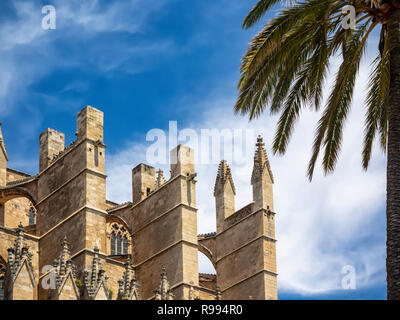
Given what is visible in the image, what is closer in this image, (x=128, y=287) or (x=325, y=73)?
(x=325, y=73)

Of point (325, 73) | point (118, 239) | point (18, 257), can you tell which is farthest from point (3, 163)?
point (325, 73)

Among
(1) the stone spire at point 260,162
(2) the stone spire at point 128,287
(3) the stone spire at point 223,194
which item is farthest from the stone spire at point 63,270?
(3) the stone spire at point 223,194

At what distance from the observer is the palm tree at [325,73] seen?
17.9m

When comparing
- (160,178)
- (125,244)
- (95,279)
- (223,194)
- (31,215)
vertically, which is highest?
(160,178)

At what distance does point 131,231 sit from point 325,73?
1922cm

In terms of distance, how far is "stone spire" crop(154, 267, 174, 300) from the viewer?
30.5m

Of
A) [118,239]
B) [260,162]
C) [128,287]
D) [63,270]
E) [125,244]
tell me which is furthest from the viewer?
[125,244]

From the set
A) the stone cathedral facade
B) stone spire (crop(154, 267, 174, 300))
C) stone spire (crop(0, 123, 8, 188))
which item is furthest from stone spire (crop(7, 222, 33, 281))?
stone spire (crop(0, 123, 8, 188))

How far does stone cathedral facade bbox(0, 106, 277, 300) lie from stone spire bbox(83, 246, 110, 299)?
42mm

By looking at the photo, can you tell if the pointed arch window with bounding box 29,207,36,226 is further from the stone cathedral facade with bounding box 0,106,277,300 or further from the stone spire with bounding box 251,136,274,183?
the stone spire with bounding box 251,136,274,183

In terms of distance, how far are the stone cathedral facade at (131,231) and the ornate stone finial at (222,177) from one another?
2.1 inches

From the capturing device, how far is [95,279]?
29969mm

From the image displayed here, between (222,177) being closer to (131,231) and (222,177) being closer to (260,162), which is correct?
(260,162)
